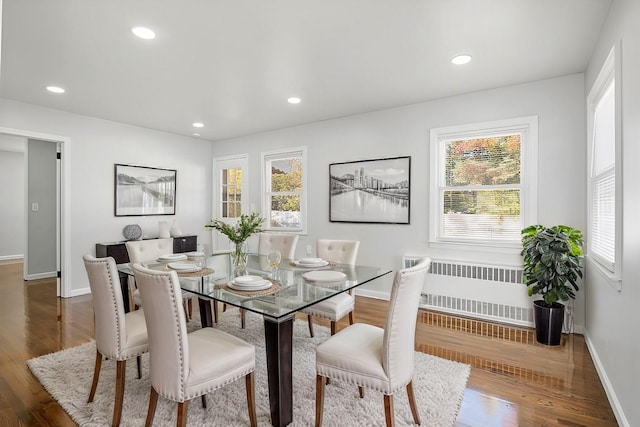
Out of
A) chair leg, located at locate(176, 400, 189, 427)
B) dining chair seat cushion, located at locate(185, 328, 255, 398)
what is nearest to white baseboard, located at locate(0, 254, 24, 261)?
dining chair seat cushion, located at locate(185, 328, 255, 398)

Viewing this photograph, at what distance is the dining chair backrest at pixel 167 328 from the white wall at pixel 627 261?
225cm

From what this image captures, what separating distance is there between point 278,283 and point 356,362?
0.81 metres

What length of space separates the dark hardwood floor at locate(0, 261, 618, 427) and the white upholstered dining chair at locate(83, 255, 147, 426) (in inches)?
16.9

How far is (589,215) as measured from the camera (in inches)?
126

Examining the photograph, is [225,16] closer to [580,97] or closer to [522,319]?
[580,97]

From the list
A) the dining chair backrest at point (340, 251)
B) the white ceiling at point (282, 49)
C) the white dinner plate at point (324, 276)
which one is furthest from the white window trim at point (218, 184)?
the white dinner plate at point (324, 276)

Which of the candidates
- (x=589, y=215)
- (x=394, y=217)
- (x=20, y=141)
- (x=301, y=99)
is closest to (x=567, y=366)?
(x=589, y=215)

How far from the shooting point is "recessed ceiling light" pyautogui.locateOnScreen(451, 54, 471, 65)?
302cm

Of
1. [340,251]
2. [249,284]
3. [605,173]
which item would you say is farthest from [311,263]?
[605,173]

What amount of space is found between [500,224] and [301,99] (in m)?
2.67

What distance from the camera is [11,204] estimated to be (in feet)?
25.7

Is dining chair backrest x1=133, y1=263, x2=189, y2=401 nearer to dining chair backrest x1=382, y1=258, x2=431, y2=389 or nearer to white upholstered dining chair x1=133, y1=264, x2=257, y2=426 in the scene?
white upholstered dining chair x1=133, y1=264, x2=257, y2=426

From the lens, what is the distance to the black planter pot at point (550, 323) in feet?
10.3

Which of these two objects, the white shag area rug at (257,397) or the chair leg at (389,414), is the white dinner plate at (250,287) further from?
the chair leg at (389,414)
